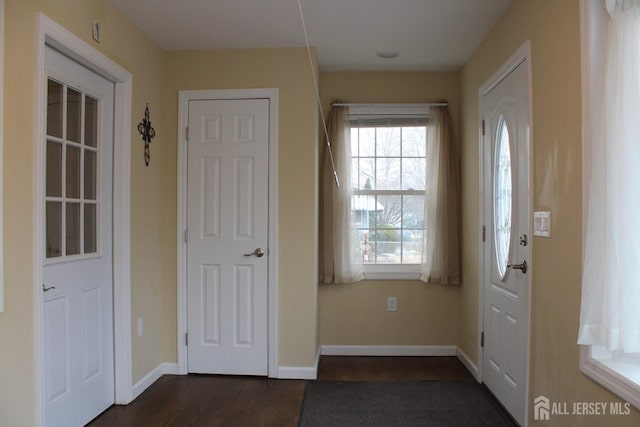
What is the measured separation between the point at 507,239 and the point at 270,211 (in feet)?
5.37

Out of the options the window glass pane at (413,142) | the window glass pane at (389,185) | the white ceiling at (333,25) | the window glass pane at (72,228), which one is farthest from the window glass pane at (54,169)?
the window glass pane at (413,142)

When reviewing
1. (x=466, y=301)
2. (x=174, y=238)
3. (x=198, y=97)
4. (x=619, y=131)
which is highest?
(x=198, y=97)

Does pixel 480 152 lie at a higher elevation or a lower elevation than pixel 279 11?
lower

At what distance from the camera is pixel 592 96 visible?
1626mm

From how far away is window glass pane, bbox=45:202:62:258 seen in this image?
2.06 metres

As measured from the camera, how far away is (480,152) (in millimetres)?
2965

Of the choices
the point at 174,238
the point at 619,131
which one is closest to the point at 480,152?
the point at 619,131

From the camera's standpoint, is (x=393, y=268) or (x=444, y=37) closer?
(x=444, y=37)

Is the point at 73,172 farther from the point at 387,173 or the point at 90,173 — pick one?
the point at 387,173

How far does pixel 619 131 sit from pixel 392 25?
1.72 m

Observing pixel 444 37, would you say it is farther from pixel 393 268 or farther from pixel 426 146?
pixel 393 268

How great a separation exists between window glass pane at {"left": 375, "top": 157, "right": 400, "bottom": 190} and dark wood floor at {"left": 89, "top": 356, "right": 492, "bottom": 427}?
151 centimetres

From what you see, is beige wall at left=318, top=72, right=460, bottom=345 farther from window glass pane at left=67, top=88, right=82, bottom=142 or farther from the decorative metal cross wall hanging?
window glass pane at left=67, top=88, right=82, bottom=142

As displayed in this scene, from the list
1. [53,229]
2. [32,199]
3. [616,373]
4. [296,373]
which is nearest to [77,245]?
[53,229]
